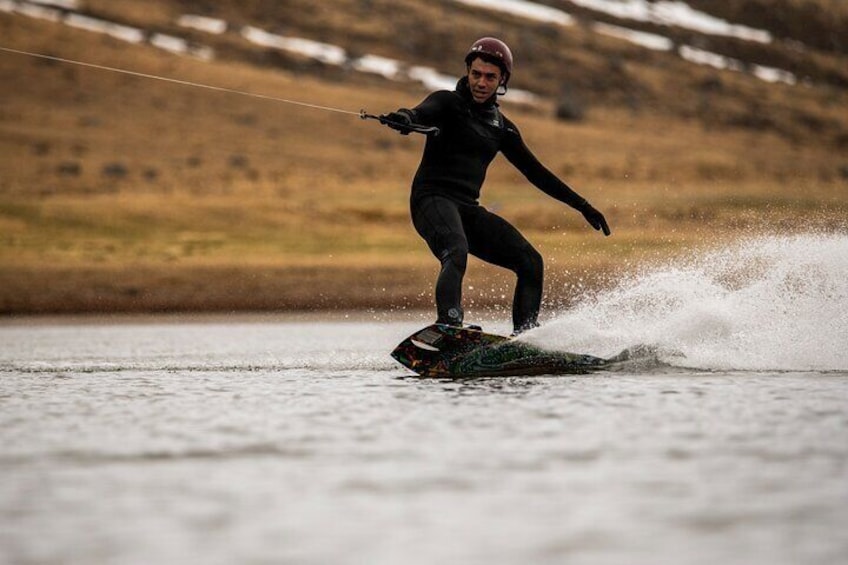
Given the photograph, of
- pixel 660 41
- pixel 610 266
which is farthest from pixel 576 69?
pixel 610 266

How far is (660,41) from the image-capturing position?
9081 cm

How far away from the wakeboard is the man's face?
1.67m

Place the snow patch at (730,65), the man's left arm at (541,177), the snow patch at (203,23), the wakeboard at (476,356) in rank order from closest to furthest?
the wakeboard at (476,356) < the man's left arm at (541,177) < the snow patch at (203,23) < the snow patch at (730,65)

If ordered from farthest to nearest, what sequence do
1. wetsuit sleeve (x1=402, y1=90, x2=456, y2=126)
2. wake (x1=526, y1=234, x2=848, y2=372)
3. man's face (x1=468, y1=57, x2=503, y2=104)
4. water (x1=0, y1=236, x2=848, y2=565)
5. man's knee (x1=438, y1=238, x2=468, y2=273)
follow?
1. man's face (x1=468, y1=57, x2=503, y2=104)
2. wake (x1=526, y1=234, x2=848, y2=372)
3. wetsuit sleeve (x1=402, y1=90, x2=456, y2=126)
4. man's knee (x1=438, y1=238, x2=468, y2=273)
5. water (x1=0, y1=236, x2=848, y2=565)

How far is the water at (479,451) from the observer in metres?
4.15

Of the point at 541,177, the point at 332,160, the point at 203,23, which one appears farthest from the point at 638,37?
the point at 541,177

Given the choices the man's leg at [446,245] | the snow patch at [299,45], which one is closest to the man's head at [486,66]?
the man's leg at [446,245]

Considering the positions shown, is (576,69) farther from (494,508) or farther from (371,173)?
(494,508)

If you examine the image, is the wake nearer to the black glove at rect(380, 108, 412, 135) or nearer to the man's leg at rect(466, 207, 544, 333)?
the man's leg at rect(466, 207, 544, 333)

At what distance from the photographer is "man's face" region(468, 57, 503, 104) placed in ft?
31.9

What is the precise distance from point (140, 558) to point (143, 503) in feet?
2.65

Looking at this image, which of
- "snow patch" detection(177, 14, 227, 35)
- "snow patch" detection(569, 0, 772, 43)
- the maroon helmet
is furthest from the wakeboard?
"snow patch" detection(569, 0, 772, 43)

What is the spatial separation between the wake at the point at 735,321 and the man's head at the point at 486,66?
64.6 inches

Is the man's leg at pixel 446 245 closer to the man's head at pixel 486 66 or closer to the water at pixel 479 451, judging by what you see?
the water at pixel 479 451
